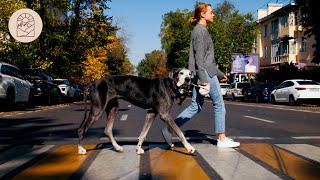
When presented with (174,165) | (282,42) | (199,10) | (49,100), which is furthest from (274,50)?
A: (174,165)

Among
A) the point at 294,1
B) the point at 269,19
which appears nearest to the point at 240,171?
the point at 294,1

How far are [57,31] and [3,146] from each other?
25644mm

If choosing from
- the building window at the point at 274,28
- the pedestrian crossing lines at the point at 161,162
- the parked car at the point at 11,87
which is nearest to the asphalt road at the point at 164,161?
the pedestrian crossing lines at the point at 161,162

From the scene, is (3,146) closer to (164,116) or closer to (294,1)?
(164,116)

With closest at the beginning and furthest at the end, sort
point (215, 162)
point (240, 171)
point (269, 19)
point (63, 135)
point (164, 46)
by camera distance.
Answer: point (240, 171) < point (215, 162) < point (63, 135) < point (269, 19) < point (164, 46)

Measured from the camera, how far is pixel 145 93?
5590 mm

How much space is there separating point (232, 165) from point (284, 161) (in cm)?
70

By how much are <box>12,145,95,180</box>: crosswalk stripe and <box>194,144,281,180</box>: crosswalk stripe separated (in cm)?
156

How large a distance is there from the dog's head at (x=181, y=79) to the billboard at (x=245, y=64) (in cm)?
4711

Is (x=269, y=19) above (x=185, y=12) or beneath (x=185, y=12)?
beneath

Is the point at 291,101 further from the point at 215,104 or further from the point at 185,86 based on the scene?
the point at 185,86

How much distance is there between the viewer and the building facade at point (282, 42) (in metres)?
46.7

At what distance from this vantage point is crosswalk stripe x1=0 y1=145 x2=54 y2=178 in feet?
15.6

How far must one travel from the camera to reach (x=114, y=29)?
3403 centimetres
